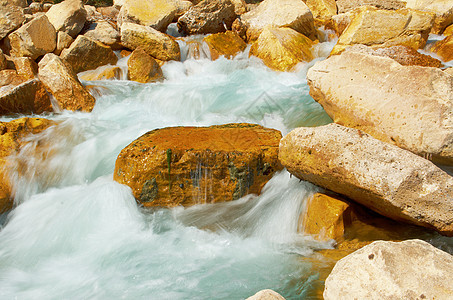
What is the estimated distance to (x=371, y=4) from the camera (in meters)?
13.1

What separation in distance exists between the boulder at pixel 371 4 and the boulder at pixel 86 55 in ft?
30.6

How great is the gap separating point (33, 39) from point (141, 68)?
2.93m

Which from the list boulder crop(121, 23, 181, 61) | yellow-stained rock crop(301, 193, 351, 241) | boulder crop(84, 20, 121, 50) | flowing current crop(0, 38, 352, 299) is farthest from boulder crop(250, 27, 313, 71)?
yellow-stained rock crop(301, 193, 351, 241)

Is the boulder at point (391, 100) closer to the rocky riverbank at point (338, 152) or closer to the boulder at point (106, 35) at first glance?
the rocky riverbank at point (338, 152)

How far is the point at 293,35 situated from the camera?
30.9ft

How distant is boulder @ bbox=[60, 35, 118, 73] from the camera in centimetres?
850

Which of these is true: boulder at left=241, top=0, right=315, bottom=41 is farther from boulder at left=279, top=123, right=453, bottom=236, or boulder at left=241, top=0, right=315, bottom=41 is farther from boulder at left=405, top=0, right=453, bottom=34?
boulder at left=279, top=123, right=453, bottom=236

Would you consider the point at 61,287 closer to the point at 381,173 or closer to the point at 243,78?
the point at 381,173

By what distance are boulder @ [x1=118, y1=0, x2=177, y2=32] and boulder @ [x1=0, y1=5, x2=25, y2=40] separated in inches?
113

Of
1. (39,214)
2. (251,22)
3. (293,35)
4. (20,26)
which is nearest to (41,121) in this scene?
(39,214)

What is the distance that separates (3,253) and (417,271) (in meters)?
4.10

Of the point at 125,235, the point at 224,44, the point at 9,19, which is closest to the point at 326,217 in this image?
the point at 125,235

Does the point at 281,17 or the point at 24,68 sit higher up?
the point at 24,68

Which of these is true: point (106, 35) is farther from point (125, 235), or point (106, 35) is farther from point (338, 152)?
Answer: point (338, 152)
